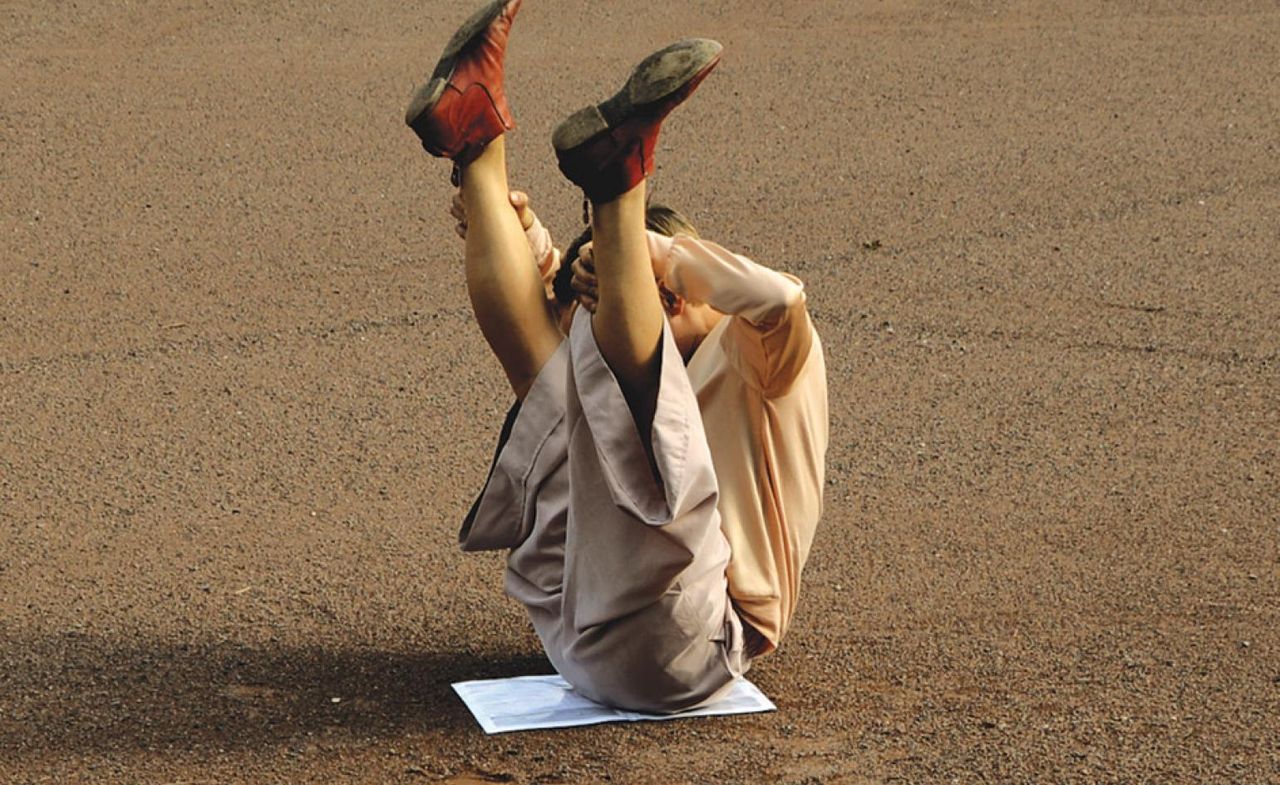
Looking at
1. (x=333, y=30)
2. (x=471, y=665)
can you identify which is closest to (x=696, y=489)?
(x=471, y=665)

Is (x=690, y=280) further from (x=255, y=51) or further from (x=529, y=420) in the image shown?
(x=255, y=51)

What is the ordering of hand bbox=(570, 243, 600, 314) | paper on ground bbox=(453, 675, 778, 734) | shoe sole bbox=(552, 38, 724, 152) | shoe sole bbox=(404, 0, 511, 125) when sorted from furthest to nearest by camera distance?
paper on ground bbox=(453, 675, 778, 734), shoe sole bbox=(404, 0, 511, 125), hand bbox=(570, 243, 600, 314), shoe sole bbox=(552, 38, 724, 152)

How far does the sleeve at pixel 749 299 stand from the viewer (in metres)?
3.96

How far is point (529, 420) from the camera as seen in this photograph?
4273mm

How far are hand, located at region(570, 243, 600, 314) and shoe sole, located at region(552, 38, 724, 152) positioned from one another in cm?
32

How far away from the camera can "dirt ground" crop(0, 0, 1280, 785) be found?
4406 mm

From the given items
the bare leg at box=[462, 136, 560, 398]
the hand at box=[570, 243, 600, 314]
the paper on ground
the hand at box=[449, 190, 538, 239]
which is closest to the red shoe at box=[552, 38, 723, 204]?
the hand at box=[570, 243, 600, 314]

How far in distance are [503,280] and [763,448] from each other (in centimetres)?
71

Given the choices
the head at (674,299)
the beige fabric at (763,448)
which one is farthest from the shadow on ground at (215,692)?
the head at (674,299)

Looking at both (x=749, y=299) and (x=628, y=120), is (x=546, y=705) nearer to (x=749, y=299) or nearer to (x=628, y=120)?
(x=749, y=299)

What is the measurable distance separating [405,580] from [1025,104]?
19.4 feet

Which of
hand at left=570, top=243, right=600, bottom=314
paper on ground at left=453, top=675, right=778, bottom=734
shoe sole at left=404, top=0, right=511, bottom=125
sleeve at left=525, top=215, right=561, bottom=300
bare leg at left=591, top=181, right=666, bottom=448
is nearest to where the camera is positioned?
bare leg at left=591, top=181, right=666, bottom=448

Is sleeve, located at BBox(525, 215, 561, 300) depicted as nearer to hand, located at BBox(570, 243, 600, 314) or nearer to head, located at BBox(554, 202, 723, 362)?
head, located at BBox(554, 202, 723, 362)

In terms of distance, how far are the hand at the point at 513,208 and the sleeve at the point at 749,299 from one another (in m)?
0.47
